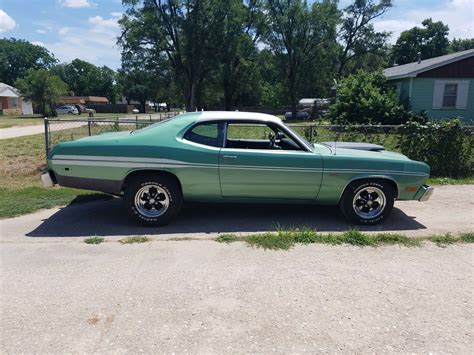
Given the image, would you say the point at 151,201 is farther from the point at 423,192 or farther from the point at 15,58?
the point at 15,58

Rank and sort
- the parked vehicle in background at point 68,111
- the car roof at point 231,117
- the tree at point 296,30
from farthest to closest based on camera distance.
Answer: the parked vehicle in background at point 68,111 → the tree at point 296,30 → the car roof at point 231,117

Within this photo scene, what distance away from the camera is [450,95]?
20.7 m

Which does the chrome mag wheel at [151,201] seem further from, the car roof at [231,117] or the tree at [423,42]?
the tree at [423,42]

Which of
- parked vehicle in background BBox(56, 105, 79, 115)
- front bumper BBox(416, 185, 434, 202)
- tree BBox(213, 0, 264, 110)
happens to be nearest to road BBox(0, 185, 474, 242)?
front bumper BBox(416, 185, 434, 202)

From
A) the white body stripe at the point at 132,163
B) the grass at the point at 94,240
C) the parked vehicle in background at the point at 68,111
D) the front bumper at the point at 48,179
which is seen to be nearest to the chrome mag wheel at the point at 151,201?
the white body stripe at the point at 132,163

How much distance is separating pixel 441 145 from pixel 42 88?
46214 mm

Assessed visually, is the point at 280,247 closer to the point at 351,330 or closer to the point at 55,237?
the point at 351,330

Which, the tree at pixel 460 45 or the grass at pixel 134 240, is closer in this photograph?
the grass at pixel 134 240

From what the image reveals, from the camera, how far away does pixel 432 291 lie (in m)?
3.47

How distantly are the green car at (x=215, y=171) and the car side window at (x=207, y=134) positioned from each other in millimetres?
14

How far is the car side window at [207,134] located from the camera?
16.8ft

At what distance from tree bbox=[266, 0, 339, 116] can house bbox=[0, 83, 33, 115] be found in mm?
36887

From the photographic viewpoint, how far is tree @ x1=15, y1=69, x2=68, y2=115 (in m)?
44.1

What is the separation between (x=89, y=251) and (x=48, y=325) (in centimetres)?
148
